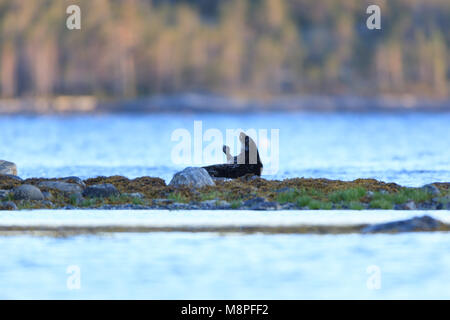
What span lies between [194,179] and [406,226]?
6.37m

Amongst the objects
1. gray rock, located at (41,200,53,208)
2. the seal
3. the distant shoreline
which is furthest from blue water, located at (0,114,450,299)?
the distant shoreline

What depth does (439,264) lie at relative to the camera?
14.9 m

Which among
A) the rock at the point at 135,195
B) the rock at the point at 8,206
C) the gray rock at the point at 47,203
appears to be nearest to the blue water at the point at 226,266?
the rock at the point at 8,206

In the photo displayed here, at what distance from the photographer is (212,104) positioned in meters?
174

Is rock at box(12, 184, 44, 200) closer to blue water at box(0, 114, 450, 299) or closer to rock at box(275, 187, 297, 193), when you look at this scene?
blue water at box(0, 114, 450, 299)

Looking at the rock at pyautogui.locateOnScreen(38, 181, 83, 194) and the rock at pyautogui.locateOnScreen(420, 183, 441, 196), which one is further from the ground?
the rock at pyautogui.locateOnScreen(38, 181, 83, 194)

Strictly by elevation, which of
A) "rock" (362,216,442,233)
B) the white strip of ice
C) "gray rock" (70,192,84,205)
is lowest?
"rock" (362,216,442,233)

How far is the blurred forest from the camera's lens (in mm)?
178250

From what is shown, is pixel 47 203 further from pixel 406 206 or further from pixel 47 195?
pixel 406 206

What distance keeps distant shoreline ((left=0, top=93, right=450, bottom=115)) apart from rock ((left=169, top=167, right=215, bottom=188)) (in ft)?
471

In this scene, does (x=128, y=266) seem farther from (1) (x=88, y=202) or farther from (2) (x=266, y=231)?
(1) (x=88, y=202)

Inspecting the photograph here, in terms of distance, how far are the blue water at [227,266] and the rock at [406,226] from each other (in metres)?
0.29

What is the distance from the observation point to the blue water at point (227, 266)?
44.6ft

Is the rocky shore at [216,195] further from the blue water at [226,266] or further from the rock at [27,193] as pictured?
the blue water at [226,266]
